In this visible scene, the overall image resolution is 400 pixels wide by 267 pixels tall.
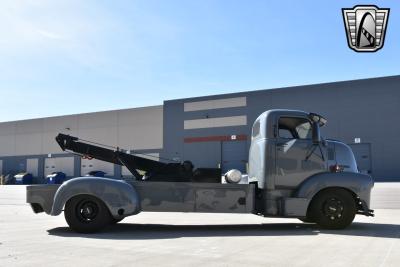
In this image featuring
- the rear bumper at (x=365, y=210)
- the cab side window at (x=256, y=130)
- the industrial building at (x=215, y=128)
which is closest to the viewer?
the rear bumper at (x=365, y=210)

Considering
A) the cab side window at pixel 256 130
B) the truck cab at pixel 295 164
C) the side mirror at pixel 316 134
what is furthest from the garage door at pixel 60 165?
the side mirror at pixel 316 134

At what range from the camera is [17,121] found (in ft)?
191

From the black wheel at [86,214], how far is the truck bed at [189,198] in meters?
0.69

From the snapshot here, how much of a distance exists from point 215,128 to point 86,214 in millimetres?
34194

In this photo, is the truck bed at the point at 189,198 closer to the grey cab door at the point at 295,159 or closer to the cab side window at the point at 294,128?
the grey cab door at the point at 295,159

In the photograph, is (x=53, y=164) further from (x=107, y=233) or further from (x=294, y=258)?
(x=294, y=258)

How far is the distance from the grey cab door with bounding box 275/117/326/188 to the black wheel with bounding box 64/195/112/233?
379 cm

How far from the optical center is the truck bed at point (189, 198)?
32.4 feet

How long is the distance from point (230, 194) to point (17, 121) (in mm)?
53817

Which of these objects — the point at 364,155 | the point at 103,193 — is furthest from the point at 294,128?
the point at 364,155

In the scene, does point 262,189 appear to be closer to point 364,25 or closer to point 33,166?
point 364,25

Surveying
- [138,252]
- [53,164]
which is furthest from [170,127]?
[138,252]

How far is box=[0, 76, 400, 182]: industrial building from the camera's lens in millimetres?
36562

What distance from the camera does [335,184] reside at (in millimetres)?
9992
